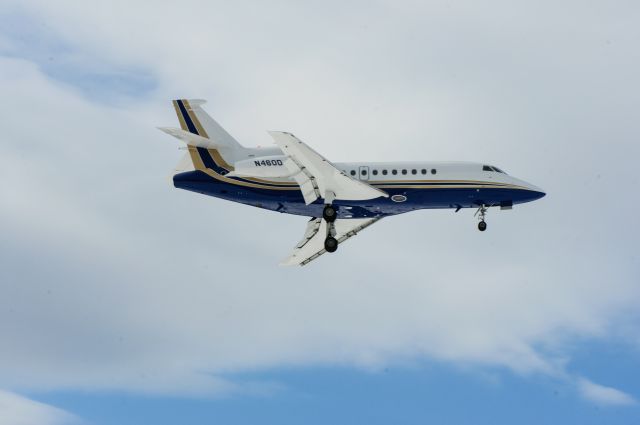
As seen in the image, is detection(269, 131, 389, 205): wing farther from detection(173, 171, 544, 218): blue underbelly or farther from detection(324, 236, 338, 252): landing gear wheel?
detection(324, 236, 338, 252): landing gear wheel

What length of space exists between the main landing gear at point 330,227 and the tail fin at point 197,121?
798cm

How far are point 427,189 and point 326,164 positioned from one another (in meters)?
6.98

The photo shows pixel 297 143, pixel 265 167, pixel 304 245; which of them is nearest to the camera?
pixel 297 143

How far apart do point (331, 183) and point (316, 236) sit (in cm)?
928

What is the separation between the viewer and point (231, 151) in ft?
228

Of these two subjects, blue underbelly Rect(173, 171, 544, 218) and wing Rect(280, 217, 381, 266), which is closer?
blue underbelly Rect(173, 171, 544, 218)

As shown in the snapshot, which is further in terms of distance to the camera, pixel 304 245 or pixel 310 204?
pixel 304 245

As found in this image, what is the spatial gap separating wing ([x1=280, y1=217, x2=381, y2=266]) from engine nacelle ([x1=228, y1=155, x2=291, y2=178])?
8328mm

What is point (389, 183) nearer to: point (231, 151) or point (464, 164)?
point (464, 164)

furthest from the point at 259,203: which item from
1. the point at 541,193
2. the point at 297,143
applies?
the point at 541,193

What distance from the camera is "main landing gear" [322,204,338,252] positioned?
6662 centimetres

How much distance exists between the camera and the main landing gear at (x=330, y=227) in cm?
6662

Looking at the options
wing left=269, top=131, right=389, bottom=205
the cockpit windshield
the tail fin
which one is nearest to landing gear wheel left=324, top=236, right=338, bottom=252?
wing left=269, top=131, right=389, bottom=205

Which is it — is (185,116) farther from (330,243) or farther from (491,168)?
(491,168)
